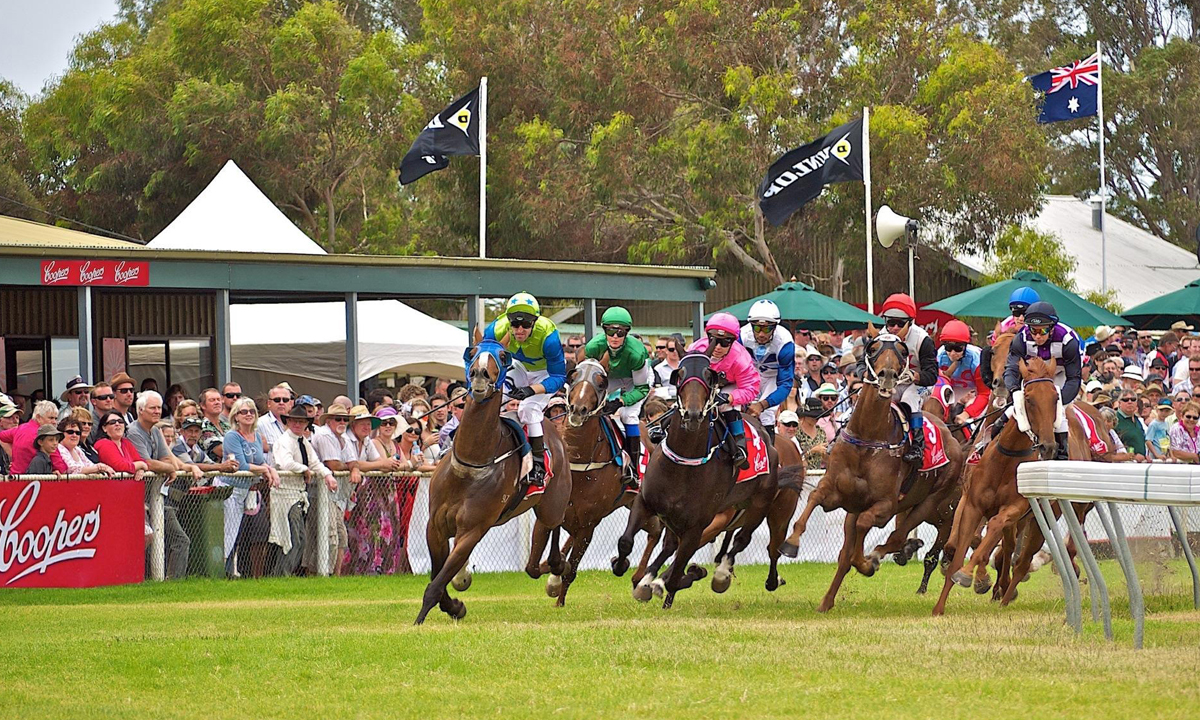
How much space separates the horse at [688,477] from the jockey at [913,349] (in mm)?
1491

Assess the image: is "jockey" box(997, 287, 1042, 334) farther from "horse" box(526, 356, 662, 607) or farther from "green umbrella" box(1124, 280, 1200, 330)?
"green umbrella" box(1124, 280, 1200, 330)

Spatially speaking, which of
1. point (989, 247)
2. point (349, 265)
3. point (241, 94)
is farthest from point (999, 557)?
point (241, 94)

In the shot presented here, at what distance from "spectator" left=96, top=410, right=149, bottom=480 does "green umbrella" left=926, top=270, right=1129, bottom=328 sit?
13.2m

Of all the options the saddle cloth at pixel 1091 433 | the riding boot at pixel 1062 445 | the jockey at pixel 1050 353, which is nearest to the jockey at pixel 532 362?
the jockey at pixel 1050 353

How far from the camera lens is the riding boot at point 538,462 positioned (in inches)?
480

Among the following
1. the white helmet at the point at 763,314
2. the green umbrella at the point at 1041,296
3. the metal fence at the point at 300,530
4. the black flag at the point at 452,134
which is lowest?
the metal fence at the point at 300,530

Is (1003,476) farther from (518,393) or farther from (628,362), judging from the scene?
(518,393)

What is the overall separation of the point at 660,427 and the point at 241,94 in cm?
3514

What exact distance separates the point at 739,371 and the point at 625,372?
4.10ft

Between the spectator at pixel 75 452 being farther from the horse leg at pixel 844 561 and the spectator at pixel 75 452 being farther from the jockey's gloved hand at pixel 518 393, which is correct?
the horse leg at pixel 844 561

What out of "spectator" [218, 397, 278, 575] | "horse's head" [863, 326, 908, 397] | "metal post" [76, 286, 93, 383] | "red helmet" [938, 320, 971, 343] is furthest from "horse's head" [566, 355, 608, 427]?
"metal post" [76, 286, 93, 383]

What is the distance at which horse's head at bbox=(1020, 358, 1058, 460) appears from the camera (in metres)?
11.8

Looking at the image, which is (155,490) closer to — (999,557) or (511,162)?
(999,557)

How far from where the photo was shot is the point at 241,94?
45.3m
